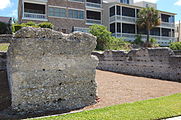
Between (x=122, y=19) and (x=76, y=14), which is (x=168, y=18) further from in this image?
(x=76, y=14)

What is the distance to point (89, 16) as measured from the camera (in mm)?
35312

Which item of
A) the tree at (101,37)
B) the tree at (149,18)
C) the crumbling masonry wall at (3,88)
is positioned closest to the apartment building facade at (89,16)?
the tree at (149,18)

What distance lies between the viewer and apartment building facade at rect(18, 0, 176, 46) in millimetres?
28795

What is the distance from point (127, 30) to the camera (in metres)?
35.5

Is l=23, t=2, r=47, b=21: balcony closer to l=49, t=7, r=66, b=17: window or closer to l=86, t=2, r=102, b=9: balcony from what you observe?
l=49, t=7, r=66, b=17: window

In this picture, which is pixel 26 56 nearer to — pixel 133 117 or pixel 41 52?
pixel 41 52

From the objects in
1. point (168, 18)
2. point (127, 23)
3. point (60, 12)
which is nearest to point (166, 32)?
point (168, 18)

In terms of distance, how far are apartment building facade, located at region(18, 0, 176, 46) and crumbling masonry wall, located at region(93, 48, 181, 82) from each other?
1527 centimetres

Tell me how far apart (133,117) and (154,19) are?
30481mm

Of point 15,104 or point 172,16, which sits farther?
point 172,16

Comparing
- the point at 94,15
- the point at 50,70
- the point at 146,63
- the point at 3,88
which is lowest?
the point at 3,88

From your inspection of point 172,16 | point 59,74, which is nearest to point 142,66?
point 59,74

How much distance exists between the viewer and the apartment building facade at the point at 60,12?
27856mm

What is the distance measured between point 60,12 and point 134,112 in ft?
89.4
